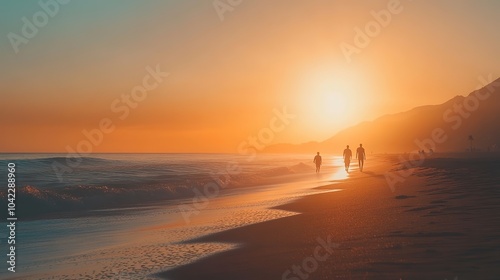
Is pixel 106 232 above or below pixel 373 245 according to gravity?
above

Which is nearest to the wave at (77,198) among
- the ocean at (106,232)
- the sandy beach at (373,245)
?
the ocean at (106,232)

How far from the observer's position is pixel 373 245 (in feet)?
29.1

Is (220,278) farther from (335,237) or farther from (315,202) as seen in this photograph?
(315,202)

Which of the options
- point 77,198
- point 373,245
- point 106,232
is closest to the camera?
point 373,245

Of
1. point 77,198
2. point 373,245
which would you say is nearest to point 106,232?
point 373,245

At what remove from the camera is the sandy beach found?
7.00 metres

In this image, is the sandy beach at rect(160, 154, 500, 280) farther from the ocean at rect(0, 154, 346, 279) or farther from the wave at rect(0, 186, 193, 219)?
the wave at rect(0, 186, 193, 219)

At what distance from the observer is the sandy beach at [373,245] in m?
7.00

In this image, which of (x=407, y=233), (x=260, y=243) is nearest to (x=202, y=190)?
(x=260, y=243)

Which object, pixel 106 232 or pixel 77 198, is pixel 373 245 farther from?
pixel 77 198

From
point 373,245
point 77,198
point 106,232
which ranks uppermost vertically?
point 77,198

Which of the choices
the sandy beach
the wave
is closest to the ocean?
the wave

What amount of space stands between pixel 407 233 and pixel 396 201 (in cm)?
686

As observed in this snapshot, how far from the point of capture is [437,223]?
10.5 metres
